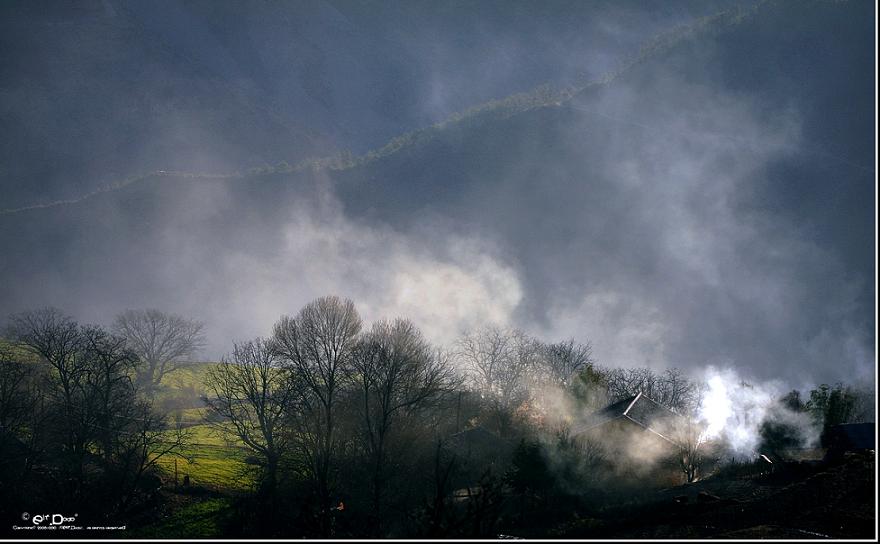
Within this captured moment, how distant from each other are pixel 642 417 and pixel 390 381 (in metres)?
21.5

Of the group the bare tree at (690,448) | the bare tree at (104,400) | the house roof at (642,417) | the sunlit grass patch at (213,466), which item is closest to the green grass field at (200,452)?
the sunlit grass patch at (213,466)

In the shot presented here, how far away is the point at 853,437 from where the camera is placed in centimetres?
3816

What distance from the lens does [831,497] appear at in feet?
80.2

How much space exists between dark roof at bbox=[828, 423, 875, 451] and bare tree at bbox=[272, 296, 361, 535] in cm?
3716

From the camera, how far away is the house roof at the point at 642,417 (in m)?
44.6

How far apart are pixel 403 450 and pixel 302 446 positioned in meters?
8.02

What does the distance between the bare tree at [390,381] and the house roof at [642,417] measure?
1363 centimetres

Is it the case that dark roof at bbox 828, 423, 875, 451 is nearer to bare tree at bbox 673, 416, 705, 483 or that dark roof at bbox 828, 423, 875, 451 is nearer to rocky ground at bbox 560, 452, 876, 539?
rocky ground at bbox 560, 452, 876, 539

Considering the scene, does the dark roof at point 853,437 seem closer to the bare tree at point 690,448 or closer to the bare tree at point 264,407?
the bare tree at point 690,448

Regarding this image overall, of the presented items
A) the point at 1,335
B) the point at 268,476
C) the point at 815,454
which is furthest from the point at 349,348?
the point at 1,335

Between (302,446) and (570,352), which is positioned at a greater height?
(570,352)

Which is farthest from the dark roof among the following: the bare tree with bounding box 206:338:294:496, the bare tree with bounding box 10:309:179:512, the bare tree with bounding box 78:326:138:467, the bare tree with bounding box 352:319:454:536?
the bare tree with bounding box 78:326:138:467

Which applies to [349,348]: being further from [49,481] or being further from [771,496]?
[771,496]

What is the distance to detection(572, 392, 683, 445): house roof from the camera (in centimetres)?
4459
